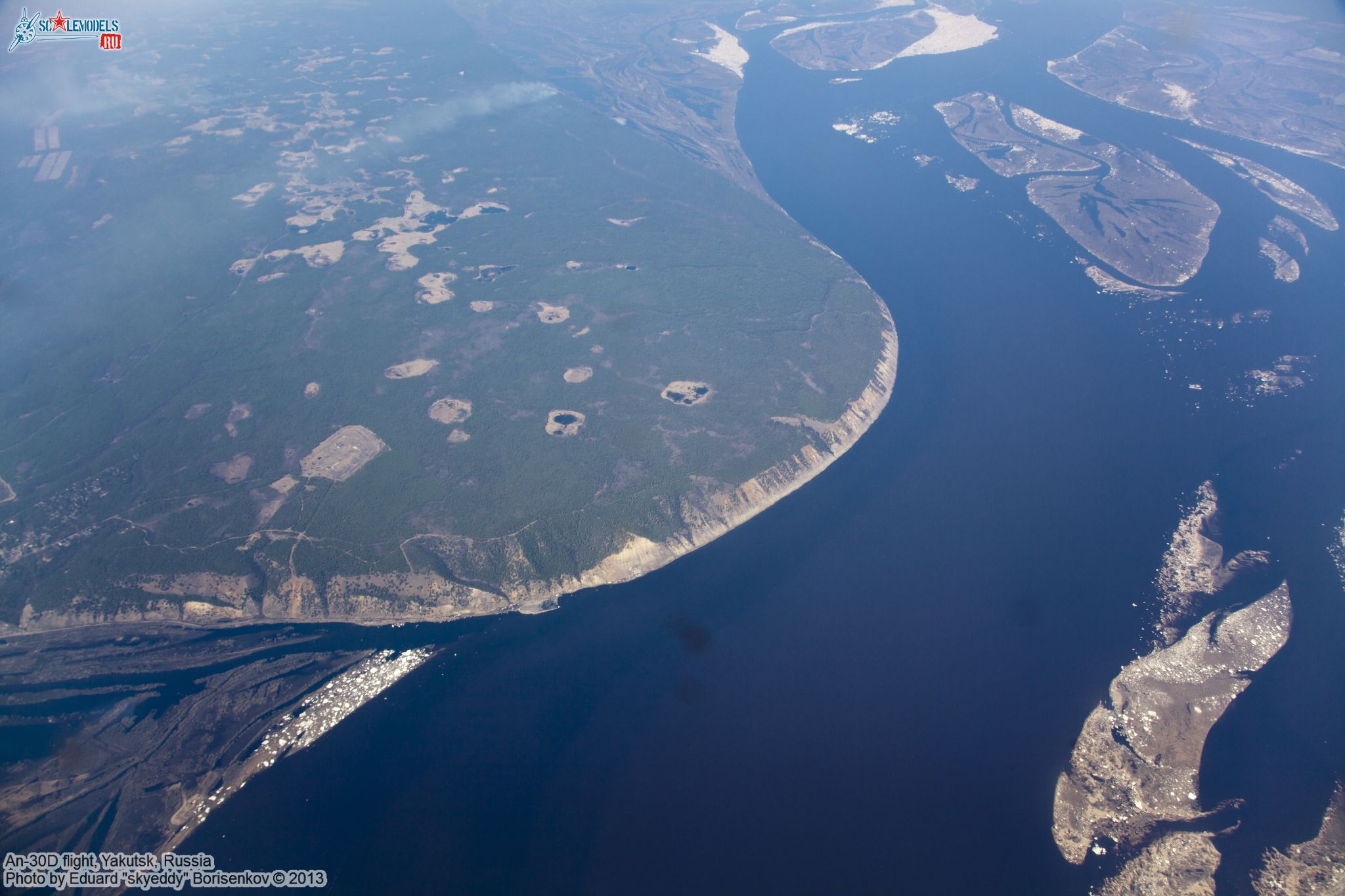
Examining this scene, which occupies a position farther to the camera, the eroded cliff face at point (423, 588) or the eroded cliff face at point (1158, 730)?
the eroded cliff face at point (423, 588)

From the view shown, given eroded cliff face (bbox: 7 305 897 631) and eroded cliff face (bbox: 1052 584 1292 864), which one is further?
eroded cliff face (bbox: 7 305 897 631)

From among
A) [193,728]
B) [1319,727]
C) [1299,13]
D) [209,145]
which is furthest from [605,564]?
[1299,13]

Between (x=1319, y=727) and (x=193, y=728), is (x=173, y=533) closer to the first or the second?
(x=193, y=728)

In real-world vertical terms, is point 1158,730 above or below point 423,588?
above

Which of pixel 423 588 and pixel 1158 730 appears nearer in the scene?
pixel 1158 730
